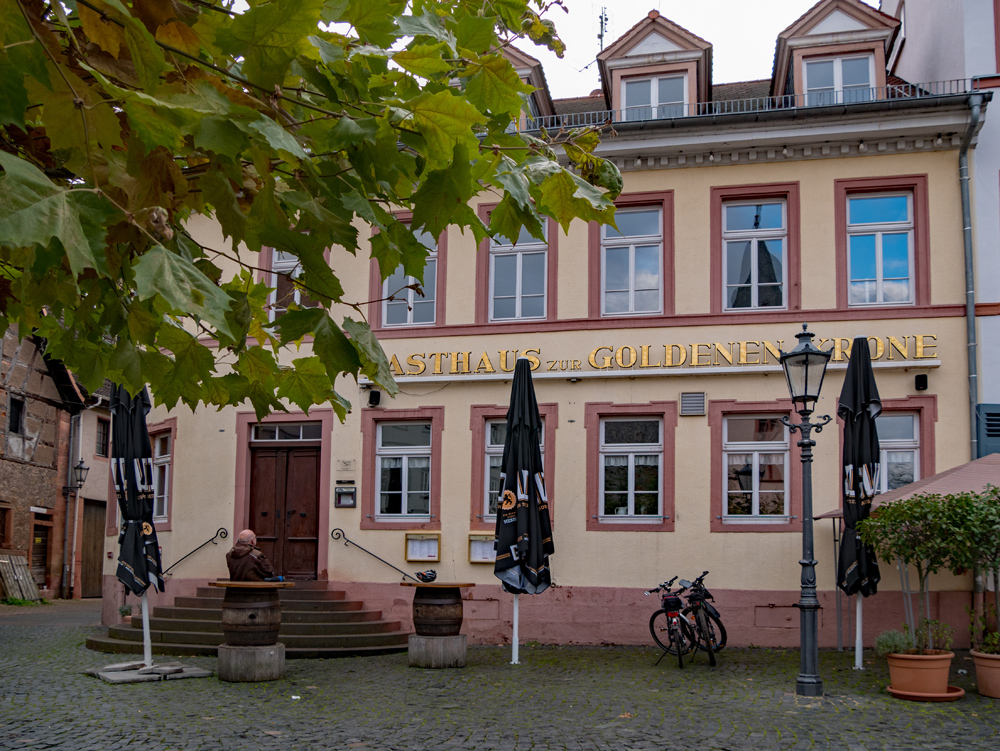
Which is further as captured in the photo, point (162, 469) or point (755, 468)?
point (162, 469)

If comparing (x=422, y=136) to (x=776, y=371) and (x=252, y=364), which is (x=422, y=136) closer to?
(x=252, y=364)

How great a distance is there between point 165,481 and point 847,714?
11.3m

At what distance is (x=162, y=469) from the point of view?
1692 cm

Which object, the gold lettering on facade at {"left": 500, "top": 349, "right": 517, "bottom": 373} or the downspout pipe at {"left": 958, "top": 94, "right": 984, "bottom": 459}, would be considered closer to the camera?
the downspout pipe at {"left": 958, "top": 94, "right": 984, "bottom": 459}

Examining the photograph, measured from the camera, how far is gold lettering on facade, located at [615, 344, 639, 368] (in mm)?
14383

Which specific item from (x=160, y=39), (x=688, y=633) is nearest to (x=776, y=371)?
(x=688, y=633)

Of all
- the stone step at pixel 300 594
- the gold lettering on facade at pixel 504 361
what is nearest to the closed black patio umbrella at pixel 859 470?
the gold lettering on facade at pixel 504 361

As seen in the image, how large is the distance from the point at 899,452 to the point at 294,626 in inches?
319

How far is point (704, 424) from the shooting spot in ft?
46.1

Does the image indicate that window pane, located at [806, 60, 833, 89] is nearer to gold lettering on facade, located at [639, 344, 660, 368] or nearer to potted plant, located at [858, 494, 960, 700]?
gold lettering on facade, located at [639, 344, 660, 368]

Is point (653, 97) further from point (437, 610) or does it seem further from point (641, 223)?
point (437, 610)

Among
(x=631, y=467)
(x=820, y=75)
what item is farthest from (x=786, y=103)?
(x=631, y=467)

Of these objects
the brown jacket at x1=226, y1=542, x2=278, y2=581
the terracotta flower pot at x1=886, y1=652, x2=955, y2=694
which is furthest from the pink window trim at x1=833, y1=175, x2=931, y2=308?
the brown jacket at x1=226, y1=542, x2=278, y2=581

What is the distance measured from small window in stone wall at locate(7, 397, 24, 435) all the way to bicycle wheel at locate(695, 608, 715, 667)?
843 inches
